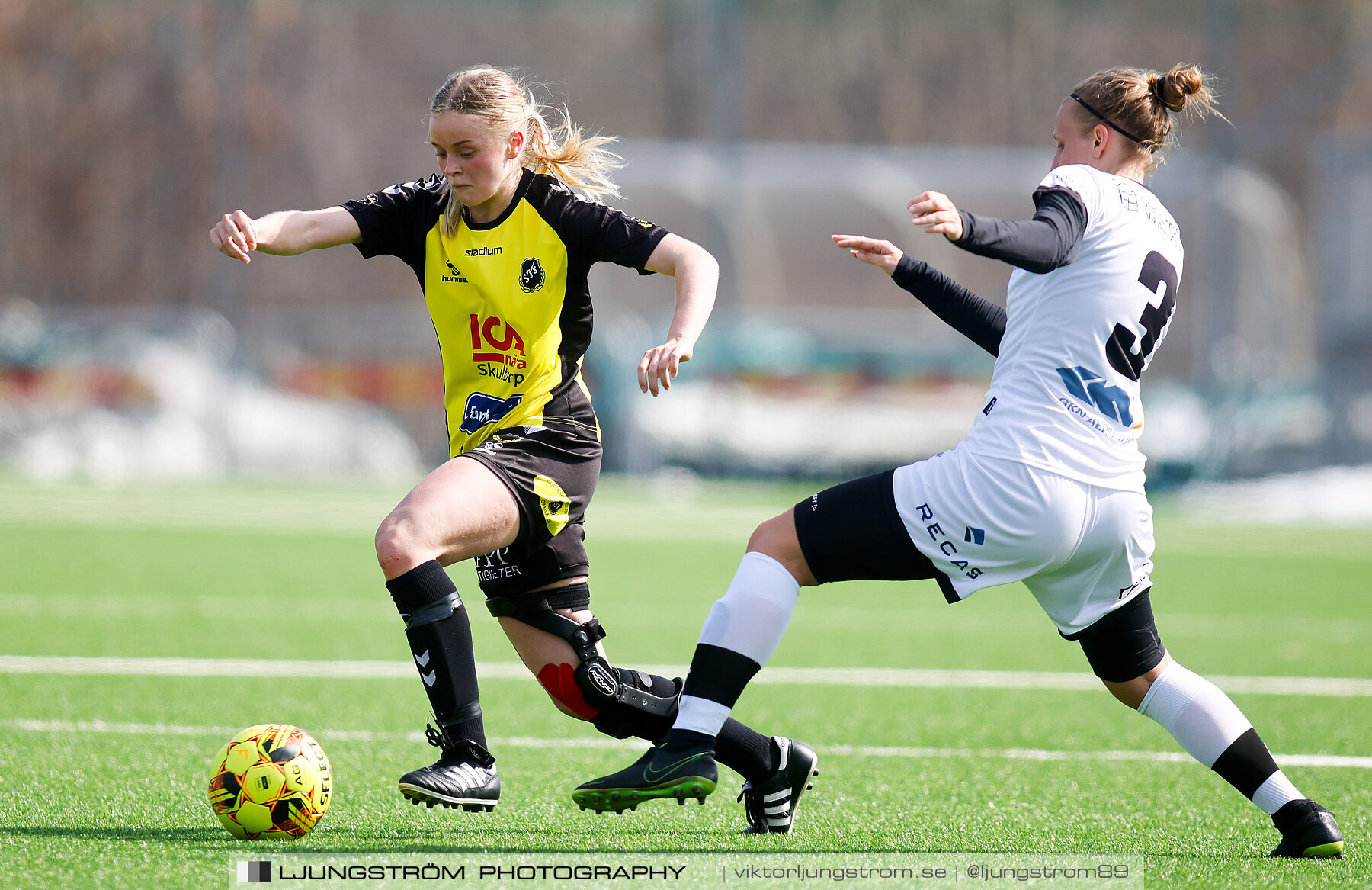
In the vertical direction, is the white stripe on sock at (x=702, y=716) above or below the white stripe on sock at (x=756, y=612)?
below

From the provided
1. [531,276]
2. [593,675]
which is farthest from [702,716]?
[531,276]

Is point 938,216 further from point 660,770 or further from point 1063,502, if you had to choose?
point 660,770

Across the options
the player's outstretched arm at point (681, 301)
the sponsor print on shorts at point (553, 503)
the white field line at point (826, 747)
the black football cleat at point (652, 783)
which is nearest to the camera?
the black football cleat at point (652, 783)

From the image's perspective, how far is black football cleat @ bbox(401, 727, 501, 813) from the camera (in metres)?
3.42

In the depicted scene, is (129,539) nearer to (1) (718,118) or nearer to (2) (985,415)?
(2) (985,415)

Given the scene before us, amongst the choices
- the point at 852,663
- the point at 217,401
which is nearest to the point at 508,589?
the point at 852,663

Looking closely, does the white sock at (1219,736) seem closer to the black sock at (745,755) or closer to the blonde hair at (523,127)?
the black sock at (745,755)

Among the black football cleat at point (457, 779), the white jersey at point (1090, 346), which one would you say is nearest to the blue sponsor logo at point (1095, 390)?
the white jersey at point (1090, 346)

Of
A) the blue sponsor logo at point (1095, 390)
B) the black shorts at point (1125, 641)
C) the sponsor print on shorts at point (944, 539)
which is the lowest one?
the black shorts at point (1125, 641)

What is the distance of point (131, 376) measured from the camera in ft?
59.7

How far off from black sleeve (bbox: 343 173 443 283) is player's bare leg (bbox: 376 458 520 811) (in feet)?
2.44

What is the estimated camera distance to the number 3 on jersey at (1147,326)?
11.1 feet

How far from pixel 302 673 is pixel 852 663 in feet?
8.44

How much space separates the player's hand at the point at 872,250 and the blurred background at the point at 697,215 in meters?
12.6
